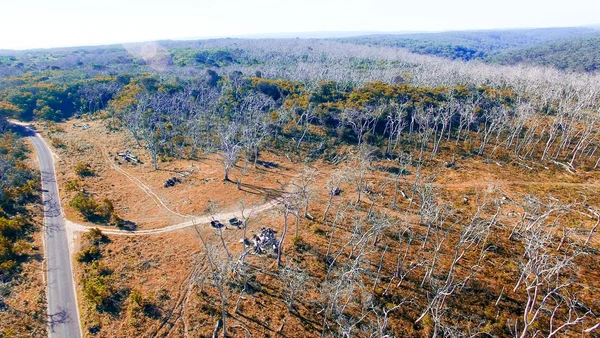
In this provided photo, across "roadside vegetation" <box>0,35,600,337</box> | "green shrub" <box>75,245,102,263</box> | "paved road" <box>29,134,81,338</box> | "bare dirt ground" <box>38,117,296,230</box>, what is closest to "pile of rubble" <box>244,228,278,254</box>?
"roadside vegetation" <box>0,35,600,337</box>

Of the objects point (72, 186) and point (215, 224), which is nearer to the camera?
point (215, 224)

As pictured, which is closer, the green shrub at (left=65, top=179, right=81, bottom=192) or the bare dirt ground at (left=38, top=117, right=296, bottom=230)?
the bare dirt ground at (left=38, top=117, right=296, bottom=230)

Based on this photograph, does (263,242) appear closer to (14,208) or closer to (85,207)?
(85,207)

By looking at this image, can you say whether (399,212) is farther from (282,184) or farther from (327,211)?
(282,184)

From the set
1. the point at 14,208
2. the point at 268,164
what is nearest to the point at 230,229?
the point at 268,164

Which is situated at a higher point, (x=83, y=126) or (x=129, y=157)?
(x=83, y=126)

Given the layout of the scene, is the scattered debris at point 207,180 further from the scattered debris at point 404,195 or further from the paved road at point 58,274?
the scattered debris at point 404,195

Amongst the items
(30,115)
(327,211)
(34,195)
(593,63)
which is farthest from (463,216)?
(593,63)

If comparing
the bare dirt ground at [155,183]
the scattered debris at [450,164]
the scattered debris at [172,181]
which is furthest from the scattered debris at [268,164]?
the scattered debris at [450,164]

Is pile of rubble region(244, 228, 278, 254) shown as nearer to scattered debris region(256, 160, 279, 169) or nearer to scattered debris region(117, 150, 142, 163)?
scattered debris region(256, 160, 279, 169)
